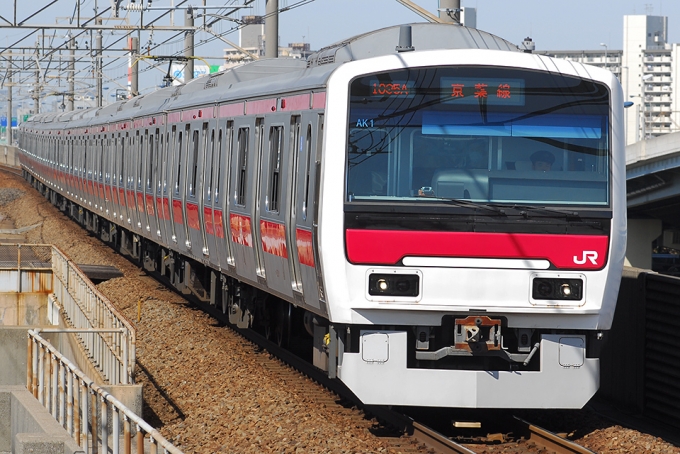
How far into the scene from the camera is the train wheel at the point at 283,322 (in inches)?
449

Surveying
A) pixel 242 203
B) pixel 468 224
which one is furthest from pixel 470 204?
pixel 242 203

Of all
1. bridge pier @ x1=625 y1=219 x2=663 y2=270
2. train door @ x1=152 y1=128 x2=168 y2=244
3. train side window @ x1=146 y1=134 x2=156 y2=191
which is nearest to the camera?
train door @ x1=152 y1=128 x2=168 y2=244

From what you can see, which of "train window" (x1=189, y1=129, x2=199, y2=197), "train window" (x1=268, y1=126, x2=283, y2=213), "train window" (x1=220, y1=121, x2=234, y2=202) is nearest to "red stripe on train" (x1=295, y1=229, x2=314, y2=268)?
"train window" (x1=268, y1=126, x2=283, y2=213)

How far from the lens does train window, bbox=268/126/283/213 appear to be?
10.0 meters

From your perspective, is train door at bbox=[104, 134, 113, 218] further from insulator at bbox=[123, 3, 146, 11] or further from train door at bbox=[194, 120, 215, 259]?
train door at bbox=[194, 120, 215, 259]

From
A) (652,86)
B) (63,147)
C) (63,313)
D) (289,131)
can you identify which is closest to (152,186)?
(63,313)

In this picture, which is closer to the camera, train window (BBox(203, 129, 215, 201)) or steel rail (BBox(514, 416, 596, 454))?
steel rail (BBox(514, 416, 596, 454))

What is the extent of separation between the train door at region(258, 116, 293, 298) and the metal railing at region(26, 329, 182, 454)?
6.87 feet

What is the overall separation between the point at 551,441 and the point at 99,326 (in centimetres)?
557

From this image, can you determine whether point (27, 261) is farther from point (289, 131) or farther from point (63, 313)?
point (289, 131)

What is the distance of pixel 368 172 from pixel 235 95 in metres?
4.20

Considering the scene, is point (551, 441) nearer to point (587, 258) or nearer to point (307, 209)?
point (587, 258)

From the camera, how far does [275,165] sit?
10.2 metres

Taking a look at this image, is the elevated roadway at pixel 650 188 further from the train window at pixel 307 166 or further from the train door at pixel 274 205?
the train window at pixel 307 166
